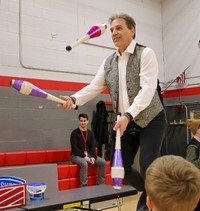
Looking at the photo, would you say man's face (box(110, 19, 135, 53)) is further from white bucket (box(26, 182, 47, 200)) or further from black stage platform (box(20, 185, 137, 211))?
white bucket (box(26, 182, 47, 200))

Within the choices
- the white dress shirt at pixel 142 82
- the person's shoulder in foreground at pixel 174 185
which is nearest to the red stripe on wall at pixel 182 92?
the white dress shirt at pixel 142 82

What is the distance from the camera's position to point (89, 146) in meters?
6.02

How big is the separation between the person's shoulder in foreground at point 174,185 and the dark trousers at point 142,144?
1186 millimetres

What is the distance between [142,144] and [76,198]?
1.14 m

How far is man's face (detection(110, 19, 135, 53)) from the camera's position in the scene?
2580 millimetres

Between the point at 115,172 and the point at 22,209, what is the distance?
119 centimetres

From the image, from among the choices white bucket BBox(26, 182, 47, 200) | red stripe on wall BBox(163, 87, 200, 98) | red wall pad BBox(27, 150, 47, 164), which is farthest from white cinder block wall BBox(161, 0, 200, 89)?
white bucket BBox(26, 182, 47, 200)

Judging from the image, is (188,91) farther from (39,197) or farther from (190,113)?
(39,197)

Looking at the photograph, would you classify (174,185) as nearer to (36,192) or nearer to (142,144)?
(142,144)

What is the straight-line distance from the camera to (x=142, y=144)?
246 centimetres

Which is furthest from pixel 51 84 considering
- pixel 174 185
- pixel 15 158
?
pixel 174 185

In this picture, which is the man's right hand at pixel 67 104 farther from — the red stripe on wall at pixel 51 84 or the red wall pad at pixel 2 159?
the red stripe on wall at pixel 51 84

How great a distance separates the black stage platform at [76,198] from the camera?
3010mm

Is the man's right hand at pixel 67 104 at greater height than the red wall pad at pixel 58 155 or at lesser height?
greater
